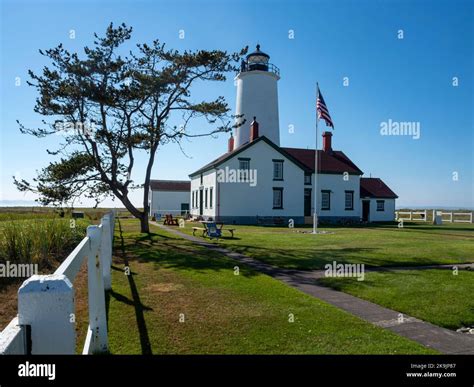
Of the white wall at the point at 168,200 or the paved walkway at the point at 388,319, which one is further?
the white wall at the point at 168,200

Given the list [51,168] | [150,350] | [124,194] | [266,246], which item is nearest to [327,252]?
[266,246]

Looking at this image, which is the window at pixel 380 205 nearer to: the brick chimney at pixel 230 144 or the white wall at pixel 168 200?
the brick chimney at pixel 230 144

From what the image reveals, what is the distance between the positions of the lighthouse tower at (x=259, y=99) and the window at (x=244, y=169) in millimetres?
3774

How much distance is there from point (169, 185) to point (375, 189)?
87.8 ft

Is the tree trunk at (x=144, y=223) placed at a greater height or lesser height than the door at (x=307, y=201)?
lesser

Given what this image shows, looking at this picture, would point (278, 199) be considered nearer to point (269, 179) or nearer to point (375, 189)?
point (269, 179)

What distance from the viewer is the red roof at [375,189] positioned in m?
42.1

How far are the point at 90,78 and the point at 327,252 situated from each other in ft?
49.2

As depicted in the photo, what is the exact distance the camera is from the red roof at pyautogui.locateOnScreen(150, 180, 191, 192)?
170 feet

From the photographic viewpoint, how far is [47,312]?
6.66 feet

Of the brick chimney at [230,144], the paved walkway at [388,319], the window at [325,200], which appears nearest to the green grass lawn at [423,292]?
the paved walkway at [388,319]

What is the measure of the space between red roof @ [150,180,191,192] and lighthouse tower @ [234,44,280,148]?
54.9 feet

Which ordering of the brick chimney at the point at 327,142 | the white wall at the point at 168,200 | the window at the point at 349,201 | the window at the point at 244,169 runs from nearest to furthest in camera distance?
the window at the point at 244,169 → the window at the point at 349,201 → the brick chimney at the point at 327,142 → the white wall at the point at 168,200

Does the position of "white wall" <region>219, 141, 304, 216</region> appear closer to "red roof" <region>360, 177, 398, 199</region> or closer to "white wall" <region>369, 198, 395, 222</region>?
"red roof" <region>360, 177, 398, 199</region>
